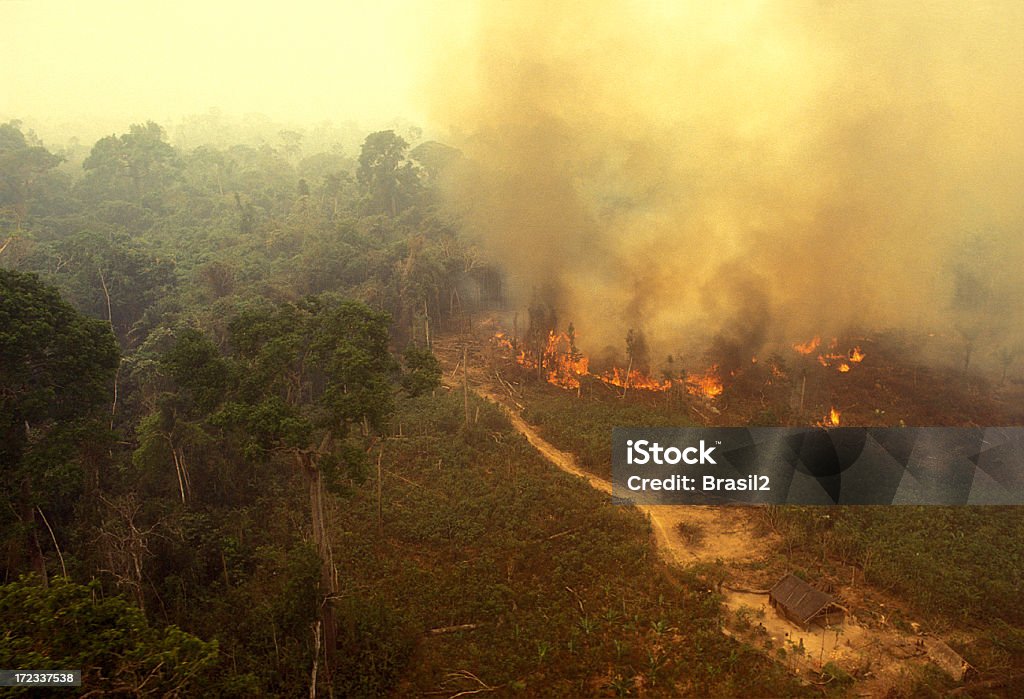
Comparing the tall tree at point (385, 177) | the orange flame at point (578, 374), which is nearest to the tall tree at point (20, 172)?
the tall tree at point (385, 177)

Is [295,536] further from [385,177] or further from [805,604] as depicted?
[385,177]

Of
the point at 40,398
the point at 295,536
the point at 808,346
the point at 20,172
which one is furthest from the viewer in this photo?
the point at 20,172

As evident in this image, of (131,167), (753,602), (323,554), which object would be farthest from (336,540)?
(131,167)

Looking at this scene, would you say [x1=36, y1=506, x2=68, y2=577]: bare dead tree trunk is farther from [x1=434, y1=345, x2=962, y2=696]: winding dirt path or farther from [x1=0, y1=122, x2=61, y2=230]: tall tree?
[x1=0, y1=122, x2=61, y2=230]: tall tree

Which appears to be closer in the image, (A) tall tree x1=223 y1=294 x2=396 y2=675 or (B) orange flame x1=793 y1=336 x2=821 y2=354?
(A) tall tree x1=223 y1=294 x2=396 y2=675

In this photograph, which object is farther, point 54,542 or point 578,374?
point 578,374

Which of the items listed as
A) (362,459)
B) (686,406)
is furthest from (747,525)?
(362,459)

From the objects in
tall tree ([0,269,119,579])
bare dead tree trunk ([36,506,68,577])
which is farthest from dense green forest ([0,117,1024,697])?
bare dead tree trunk ([36,506,68,577])

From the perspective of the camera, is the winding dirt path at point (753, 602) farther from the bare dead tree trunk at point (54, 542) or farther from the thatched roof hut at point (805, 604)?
the bare dead tree trunk at point (54, 542)

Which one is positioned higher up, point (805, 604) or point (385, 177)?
point (385, 177)
